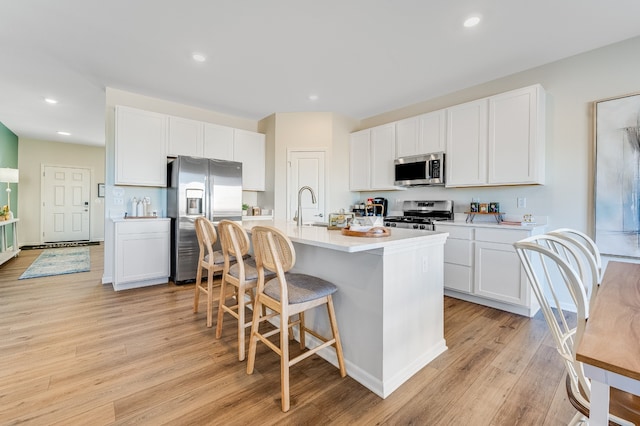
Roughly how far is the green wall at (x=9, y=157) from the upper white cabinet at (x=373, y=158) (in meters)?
6.65

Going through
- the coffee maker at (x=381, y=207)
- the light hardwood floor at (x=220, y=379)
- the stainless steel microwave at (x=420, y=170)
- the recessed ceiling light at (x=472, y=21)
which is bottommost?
the light hardwood floor at (x=220, y=379)

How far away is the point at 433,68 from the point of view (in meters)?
3.27

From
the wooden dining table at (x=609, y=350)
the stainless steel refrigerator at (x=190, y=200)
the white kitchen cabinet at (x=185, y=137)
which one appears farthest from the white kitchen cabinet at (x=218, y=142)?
the wooden dining table at (x=609, y=350)

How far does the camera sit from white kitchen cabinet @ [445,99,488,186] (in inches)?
133

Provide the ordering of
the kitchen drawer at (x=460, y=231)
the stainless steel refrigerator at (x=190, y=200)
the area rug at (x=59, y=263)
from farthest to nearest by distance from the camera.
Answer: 1. the area rug at (x=59, y=263)
2. the stainless steel refrigerator at (x=190, y=200)
3. the kitchen drawer at (x=460, y=231)

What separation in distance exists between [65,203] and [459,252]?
9.05m

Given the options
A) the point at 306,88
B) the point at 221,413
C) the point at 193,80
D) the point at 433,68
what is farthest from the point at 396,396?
the point at 193,80

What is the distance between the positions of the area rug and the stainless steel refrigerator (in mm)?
1980

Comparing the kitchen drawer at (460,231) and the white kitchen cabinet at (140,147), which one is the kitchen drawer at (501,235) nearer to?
the kitchen drawer at (460,231)

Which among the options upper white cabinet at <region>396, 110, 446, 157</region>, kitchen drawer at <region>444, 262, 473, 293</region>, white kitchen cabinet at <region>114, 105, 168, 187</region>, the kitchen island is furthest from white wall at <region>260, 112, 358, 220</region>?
the kitchen island

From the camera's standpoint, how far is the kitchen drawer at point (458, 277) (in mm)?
3238

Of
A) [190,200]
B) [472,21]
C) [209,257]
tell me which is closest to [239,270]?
[209,257]

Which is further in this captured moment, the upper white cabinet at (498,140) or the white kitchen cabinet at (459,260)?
the white kitchen cabinet at (459,260)

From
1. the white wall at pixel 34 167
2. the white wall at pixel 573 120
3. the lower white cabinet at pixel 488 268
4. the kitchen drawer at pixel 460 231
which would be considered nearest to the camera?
the white wall at pixel 573 120
